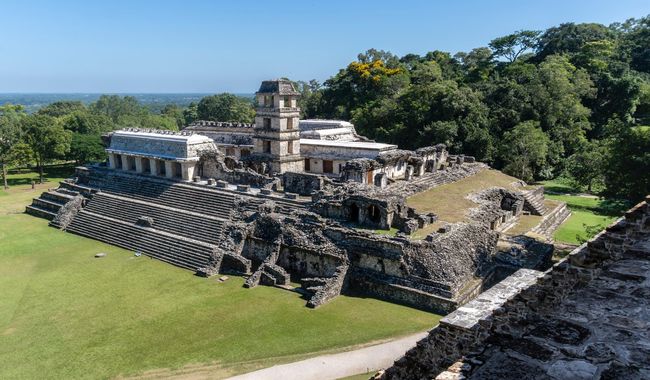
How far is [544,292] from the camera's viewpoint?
4.54 metres

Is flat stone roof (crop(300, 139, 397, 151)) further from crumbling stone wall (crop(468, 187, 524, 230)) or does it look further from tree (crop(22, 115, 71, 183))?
tree (crop(22, 115, 71, 183))

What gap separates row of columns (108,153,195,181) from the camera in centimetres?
2617

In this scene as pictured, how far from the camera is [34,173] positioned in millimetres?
43500

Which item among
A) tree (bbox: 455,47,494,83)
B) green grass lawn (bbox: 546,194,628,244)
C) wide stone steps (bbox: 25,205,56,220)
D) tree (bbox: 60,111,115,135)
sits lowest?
wide stone steps (bbox: 25,205,56,220)

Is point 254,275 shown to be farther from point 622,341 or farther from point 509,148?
point 509,148

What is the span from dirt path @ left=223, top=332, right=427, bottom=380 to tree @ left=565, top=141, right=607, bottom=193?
22.1m

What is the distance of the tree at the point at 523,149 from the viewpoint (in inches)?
1307

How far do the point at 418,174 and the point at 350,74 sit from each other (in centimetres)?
2886

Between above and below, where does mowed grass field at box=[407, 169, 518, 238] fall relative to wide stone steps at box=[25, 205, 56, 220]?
above

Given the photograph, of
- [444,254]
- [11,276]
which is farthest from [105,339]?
[444,254]

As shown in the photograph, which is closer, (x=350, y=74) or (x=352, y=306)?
(x=352, y=306)

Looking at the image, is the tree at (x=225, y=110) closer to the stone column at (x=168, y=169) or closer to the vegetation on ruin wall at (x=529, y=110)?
the vegetation on ruin wall at (x=529, y=110)

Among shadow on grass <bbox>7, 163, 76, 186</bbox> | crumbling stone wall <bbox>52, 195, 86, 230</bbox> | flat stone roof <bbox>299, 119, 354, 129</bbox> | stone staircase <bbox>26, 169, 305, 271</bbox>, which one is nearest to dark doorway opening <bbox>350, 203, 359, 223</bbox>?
stone staircase <bbox>26, 169, 305, 271</bbox>

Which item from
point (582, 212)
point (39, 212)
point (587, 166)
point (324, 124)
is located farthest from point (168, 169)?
point (587, 166)
